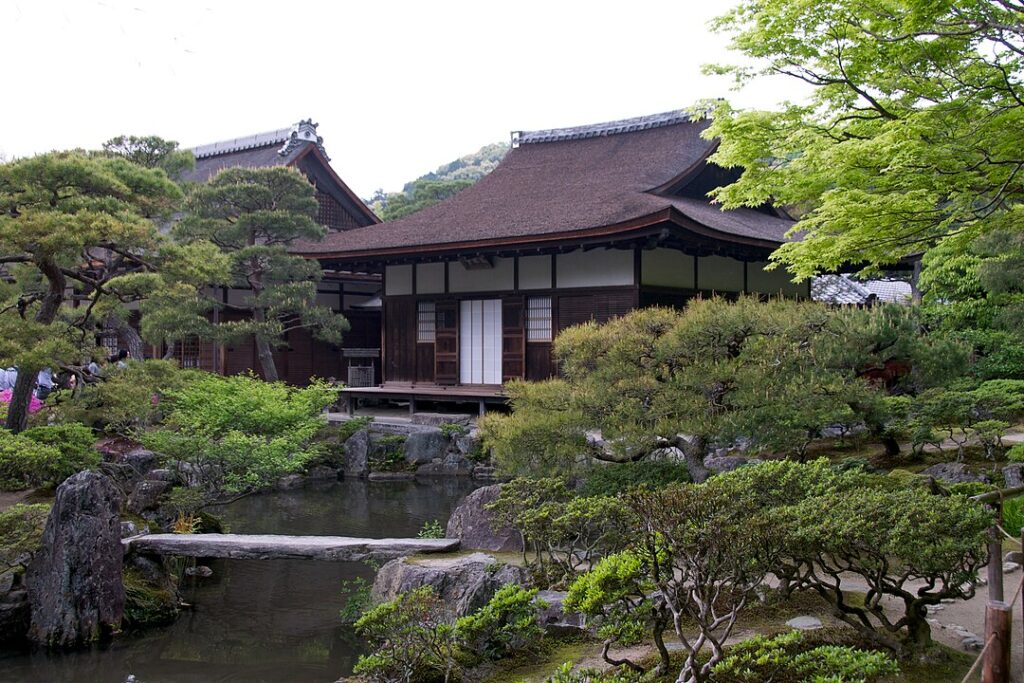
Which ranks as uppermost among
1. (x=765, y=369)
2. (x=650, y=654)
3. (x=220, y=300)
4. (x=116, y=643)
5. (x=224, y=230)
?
(x=224, y=230)

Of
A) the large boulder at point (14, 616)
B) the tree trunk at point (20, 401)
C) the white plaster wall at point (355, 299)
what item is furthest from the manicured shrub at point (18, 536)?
the white plaster wall at point (355, 299)

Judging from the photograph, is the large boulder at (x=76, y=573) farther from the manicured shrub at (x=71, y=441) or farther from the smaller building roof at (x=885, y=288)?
the smaller building roof at (x=885, y=288)

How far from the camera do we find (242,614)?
365 inches

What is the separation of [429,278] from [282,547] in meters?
10.4

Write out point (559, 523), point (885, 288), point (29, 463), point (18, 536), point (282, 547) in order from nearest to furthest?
point (559, 523)
point (18, 536)
point (282, 547)
point (29, 463)
point (885, 288)

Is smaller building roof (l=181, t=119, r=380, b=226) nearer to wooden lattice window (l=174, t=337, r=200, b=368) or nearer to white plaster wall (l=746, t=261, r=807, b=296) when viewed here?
wooden lattice window (l=174, t=337, r=200, b=368)

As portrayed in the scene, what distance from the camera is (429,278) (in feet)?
62.3

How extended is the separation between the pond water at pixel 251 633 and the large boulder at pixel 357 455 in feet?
12.0

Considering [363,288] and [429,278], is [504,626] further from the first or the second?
[363,288]

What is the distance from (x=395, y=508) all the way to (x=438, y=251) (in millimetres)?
5759

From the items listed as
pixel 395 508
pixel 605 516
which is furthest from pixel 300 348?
pixel 605 516

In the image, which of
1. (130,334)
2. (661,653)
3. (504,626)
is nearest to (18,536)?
(504,626)

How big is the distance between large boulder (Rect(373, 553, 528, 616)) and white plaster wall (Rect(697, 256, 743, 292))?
11003mm

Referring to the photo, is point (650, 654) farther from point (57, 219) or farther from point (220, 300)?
point (220, 300)
